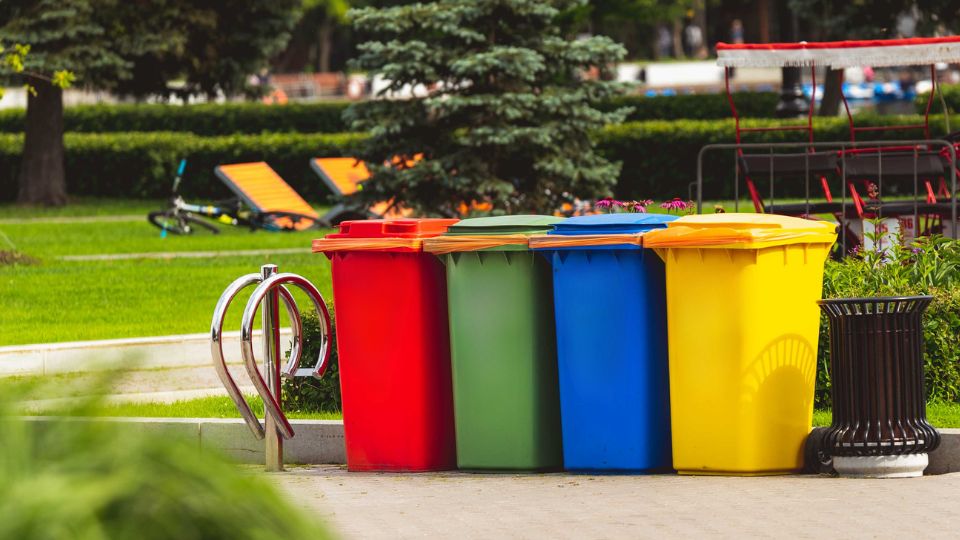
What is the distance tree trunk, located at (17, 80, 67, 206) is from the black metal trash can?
910 inches

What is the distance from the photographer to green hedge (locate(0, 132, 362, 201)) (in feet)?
95.6

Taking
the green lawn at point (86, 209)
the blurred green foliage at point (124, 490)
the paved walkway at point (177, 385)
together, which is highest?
the blurred green foliage at point (124, 490)

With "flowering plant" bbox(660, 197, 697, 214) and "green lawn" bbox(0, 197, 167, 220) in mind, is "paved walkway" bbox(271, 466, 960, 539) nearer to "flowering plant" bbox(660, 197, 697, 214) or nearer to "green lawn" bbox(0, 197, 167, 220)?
"flowering plant" bbox(660, 197, 697, 214)

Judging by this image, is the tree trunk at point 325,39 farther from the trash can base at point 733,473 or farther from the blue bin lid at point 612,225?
the trash can base at point 733,473

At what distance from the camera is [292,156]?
2908cm

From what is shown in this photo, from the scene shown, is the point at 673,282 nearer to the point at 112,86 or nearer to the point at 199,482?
the point at 199,482

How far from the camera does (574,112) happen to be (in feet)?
61.4

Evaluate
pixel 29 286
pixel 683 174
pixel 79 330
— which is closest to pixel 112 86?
pixel 683 174

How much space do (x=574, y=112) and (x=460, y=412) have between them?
11.5m

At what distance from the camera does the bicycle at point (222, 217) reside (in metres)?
21.6

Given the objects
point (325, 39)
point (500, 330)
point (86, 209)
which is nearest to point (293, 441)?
point (500, 330)

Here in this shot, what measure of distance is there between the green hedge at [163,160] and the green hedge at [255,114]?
3072mm

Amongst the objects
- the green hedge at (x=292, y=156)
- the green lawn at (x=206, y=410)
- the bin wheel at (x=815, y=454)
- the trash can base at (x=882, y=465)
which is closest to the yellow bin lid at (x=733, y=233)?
the bin wheel at (x=815, y=454)

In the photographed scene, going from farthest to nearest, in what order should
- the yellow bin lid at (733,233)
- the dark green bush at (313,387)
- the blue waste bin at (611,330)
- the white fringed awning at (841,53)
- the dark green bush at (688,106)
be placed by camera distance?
the dark green bush at (688,106) → the white fringed awning at (841,53) → the dark green bush at (313,387) → the blue waste bin at (611,330) → the yellow bin lid at (733,233)
